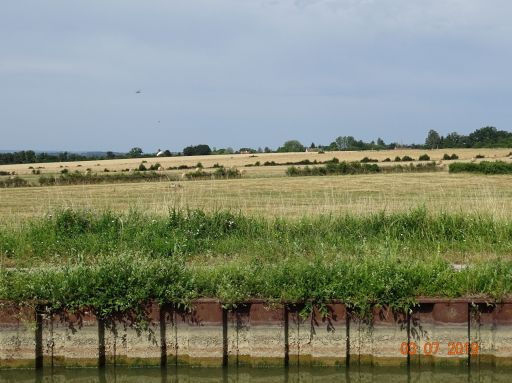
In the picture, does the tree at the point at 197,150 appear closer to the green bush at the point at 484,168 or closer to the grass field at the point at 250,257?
the green bush at the point at 484,168

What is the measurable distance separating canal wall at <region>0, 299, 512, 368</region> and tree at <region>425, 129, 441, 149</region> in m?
108

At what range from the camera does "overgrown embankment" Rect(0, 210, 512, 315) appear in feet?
33.0

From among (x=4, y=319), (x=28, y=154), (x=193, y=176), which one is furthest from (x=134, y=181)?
(x=28, y=154)

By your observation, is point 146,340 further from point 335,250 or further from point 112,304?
point 335,250

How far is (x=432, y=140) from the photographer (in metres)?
121

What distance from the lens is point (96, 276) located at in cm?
1024

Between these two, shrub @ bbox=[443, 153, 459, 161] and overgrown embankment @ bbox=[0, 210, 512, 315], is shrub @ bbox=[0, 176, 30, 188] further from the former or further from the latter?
shrub @ bbox=[443, 153, 459, 161]

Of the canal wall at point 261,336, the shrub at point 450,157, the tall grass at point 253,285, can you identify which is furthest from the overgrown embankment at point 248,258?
the shrub at point 450,157

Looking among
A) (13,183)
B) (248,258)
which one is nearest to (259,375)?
(248,258)

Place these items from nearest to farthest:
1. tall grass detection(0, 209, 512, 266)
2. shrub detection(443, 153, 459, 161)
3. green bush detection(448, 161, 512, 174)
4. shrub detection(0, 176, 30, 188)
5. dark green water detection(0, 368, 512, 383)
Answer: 1. dark green water detection(0, 368, 512, 383)
2. tall grass detection(0, 209, 512, 266)
3. green bush detection(448, 161, 512, 174)
4. shrub detection(0, 176, 30, 188)
5. shrub detection(443, 153, 459, 161)
